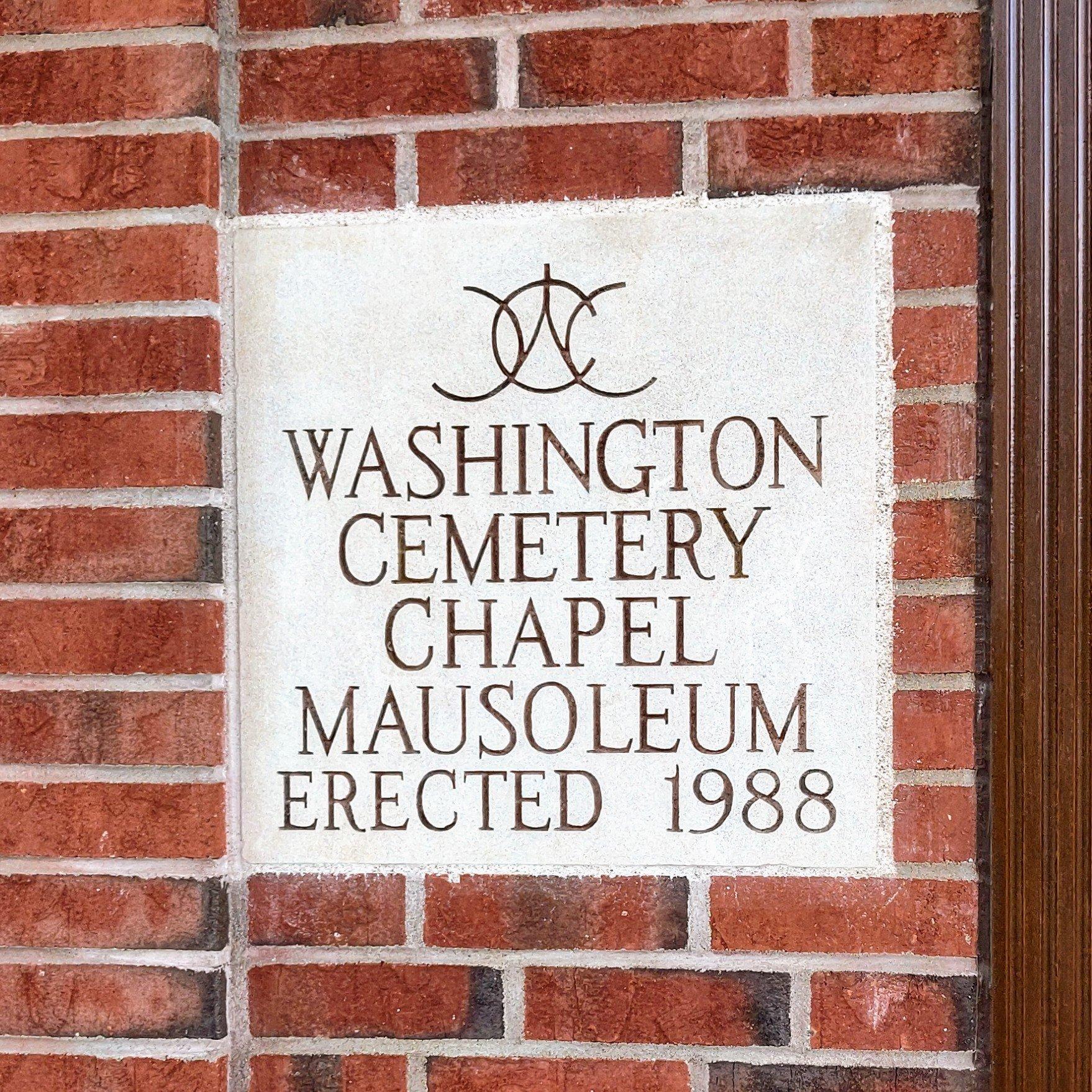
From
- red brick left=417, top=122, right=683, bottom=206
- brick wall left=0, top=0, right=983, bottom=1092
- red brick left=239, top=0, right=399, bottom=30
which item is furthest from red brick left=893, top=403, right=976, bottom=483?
red brick left=239, top=0, right=399, bottom=30

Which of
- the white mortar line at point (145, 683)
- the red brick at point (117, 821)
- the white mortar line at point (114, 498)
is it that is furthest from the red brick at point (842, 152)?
the red brick at point (117, 821)

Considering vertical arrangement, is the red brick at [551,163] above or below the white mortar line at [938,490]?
above

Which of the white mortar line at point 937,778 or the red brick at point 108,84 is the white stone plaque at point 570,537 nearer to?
the white mortar line at point 937,778

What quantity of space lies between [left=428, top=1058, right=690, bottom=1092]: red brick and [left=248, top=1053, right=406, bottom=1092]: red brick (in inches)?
1.7

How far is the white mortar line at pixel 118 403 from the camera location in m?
0.98

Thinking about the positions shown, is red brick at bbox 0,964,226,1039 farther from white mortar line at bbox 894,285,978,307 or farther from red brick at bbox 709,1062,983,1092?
white mortar line at bbox 894,285,978,307

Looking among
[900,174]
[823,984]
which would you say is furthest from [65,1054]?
[900,174]

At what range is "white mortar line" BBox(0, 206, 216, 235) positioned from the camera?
970 mm

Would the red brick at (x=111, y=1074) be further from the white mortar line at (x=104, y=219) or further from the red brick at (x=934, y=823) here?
the white mortar line at (x=104, y=219)

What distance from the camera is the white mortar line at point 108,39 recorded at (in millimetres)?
965

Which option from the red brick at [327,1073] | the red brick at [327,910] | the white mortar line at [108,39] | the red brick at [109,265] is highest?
the white mortar line at [108,39]

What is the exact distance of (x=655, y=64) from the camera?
0.97 m

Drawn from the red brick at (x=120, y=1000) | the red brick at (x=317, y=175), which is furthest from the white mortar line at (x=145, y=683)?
the red brick at (x=317, y=175)

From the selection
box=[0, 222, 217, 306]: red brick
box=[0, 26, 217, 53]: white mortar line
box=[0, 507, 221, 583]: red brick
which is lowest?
box=[0, 507, 221, 583]: red brick
